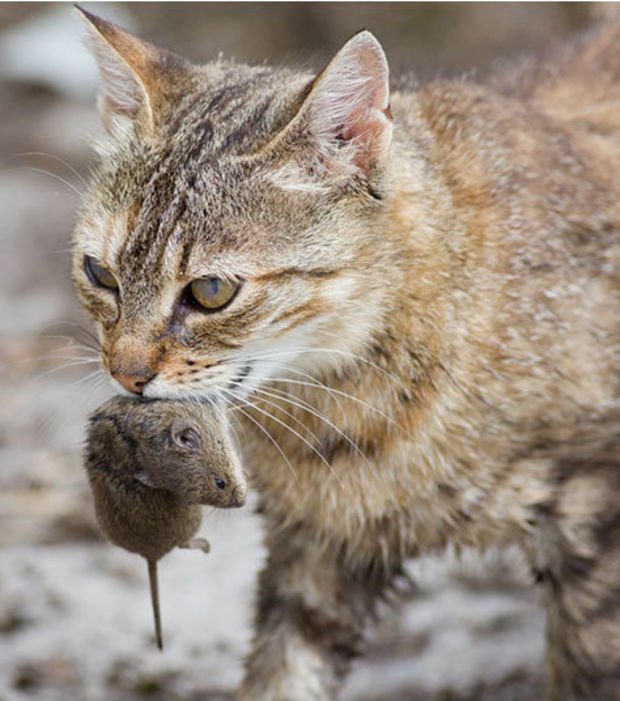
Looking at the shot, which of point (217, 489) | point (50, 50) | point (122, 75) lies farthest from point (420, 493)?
point (50, 50)

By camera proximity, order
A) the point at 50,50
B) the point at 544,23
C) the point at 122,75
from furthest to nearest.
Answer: the point at 50,50 → the point at 544,23 → the point at 122,75

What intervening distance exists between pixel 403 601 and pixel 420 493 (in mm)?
1578

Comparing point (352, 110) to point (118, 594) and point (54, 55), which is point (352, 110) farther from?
point (54, 55)

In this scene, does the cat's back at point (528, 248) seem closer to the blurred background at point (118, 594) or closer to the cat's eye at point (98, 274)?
the blurred background at point (118, 594)

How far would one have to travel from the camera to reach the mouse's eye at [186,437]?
3525mm

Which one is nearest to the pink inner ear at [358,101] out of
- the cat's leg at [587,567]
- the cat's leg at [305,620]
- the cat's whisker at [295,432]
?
the cat's whisker at [295,432]

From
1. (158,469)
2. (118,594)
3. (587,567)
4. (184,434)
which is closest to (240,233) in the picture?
(184,434)

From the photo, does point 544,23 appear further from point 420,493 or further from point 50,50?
point 420,493

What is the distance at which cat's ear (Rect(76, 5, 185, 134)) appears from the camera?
12.9 feet

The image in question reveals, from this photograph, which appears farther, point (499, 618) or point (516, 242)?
point (499, 618)

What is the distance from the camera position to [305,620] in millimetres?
4559

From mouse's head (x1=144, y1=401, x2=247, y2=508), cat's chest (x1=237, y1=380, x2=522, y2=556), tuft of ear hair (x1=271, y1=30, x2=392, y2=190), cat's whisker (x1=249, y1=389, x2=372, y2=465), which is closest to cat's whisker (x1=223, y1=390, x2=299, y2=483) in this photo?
cat's chest (x1=237, y1=380, x2=522, y2=556)

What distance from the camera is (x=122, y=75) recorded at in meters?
4.00

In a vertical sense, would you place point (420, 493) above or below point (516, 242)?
below
